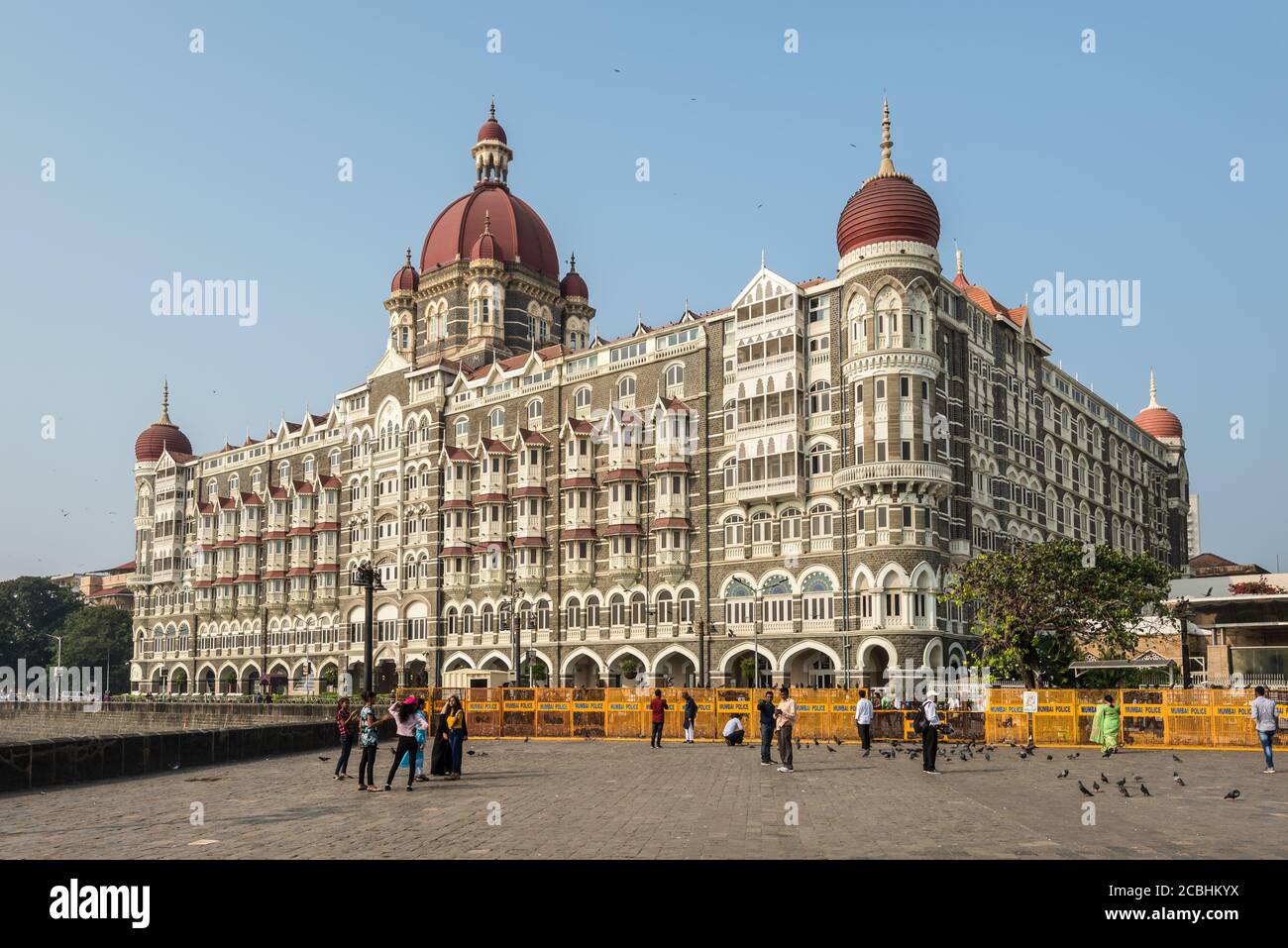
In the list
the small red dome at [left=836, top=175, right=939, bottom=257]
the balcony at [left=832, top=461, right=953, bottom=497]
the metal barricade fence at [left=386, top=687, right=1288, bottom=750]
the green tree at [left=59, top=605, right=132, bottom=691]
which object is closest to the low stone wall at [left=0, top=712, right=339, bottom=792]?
the metal barricade fence at [left=386, top=687, right=1288, bottom=750]

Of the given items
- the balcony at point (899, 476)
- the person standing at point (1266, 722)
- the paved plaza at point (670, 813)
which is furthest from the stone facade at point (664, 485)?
the paved plaza at point (670, 813)

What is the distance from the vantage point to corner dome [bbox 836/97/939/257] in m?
49.5

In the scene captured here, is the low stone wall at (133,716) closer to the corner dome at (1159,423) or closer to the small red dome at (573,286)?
the small red dome at (573,286)

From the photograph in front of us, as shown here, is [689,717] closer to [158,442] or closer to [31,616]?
[158,442]

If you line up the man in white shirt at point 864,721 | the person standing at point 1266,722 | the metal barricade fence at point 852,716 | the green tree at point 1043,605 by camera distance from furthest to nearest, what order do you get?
the green tree at point 1043,605, the metal barricade fence at point 852,716, the man in white shirt at point 864,721, the person standing at point 1266,722

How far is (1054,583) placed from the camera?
39.5 metres

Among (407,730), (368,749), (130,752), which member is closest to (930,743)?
(407,730)

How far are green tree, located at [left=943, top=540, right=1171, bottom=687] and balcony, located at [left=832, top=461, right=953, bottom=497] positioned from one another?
5563 mm

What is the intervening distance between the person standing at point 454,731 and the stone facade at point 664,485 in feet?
94.9

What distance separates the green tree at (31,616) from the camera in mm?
114875

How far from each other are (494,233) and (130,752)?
183 ft

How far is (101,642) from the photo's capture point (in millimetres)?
106875

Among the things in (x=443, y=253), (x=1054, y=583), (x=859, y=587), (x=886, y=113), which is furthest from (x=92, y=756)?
(x=443, y=253)
